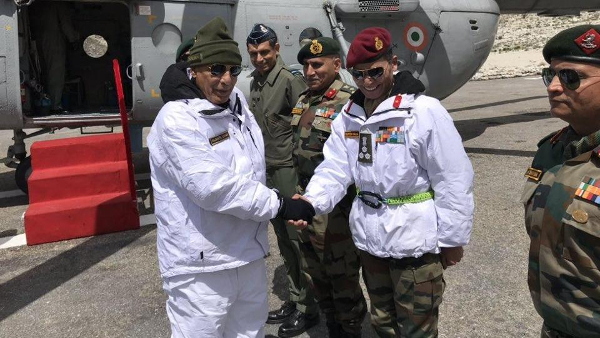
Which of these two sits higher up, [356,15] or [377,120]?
[356,15]

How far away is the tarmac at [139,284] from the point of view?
3436mm

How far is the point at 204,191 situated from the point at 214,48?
2.09 ft

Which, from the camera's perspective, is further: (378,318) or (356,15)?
(356,15)

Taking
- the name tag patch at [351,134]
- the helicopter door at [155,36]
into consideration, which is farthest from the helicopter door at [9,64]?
the name tag patch at [351,134]

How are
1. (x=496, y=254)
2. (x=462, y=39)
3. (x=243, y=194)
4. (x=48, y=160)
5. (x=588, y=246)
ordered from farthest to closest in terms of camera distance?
(x=462, y=39) → (x=48, y=160) → (x=496, y=254) → (x=243, y=194) → (x=588, y=246)

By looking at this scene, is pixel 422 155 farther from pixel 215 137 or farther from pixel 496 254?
pixel 496 254

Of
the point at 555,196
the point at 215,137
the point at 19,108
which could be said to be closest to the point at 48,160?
the point at 19,108

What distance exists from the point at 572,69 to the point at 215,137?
4.61 ft

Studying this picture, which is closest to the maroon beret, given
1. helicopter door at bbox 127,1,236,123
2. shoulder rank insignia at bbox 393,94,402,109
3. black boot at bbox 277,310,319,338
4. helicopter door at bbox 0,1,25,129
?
shoulder rank insignia at bbox 393,94,402,109

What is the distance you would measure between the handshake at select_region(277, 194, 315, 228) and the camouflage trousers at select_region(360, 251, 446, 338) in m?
0.41

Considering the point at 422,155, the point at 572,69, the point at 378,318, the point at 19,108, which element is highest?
the point at 572,69

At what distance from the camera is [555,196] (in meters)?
1.62

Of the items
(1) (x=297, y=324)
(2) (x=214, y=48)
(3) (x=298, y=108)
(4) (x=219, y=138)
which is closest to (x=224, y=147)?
(4) (x=219, y=138)

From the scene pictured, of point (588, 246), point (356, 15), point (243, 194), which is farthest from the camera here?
point (356, 15)
